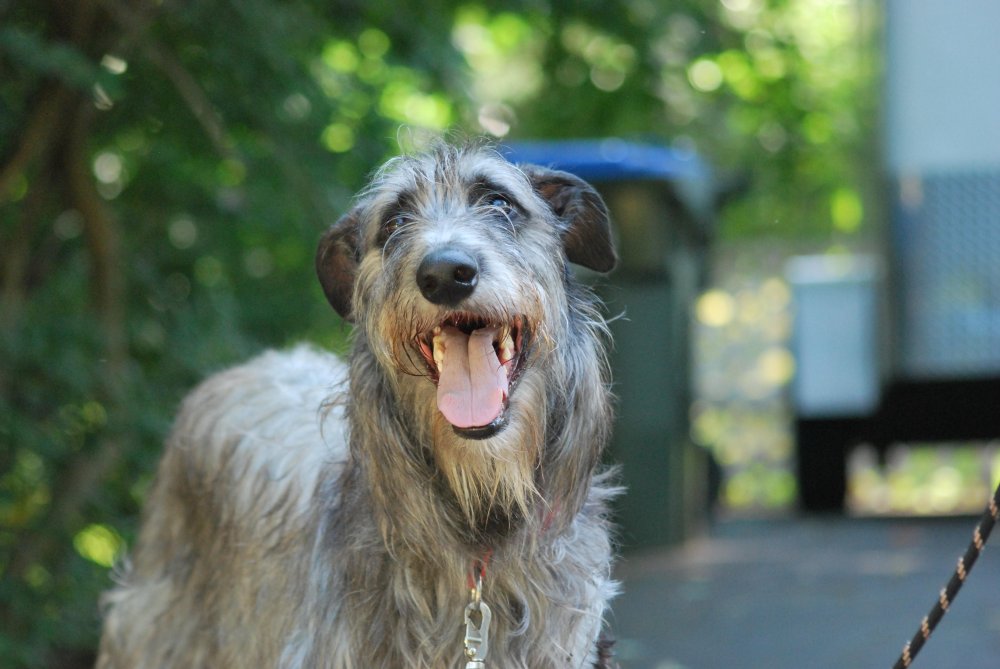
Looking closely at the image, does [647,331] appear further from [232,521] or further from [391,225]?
[391,225]

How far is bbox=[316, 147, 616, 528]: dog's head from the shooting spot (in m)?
3.36

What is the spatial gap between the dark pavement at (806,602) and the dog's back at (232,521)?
2.00 m

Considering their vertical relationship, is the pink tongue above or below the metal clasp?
above

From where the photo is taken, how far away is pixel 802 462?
1268 centimetres

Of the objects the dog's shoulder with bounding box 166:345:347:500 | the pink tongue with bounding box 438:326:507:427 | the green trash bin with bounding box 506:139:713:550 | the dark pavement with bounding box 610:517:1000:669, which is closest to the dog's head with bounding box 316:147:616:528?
the pink tongue with bounding box 438:326:507:427

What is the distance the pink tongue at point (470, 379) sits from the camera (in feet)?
11.3

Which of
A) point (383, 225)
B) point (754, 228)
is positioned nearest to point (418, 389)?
point (383, 225)

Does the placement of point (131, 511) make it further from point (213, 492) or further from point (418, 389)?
point (418, 389)

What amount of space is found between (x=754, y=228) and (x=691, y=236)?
826cm

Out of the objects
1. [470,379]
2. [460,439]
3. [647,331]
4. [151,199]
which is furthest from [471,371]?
[647,331]

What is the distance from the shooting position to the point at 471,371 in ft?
11.5

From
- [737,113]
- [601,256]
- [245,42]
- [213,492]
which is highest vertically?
[737,113]

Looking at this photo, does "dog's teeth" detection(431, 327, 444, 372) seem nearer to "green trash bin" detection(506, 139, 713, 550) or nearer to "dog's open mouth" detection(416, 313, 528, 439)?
"dog's open mouth" detection(416, 313, 528, 439)

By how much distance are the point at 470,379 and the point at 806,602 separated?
4.89 m
